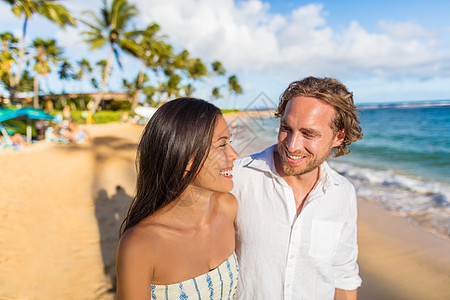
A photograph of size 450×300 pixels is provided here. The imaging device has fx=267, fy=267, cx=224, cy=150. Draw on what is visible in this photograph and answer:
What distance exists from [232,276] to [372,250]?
407 cm

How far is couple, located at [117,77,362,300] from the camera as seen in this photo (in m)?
1.37

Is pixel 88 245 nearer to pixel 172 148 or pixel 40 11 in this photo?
pixel 172 148

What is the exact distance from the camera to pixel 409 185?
8.59m

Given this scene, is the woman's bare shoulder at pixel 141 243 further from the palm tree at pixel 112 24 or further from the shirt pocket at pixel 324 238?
the palm tree at pixel 112 24

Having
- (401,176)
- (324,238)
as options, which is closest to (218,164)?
(324,238)

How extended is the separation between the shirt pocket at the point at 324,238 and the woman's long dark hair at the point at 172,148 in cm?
83

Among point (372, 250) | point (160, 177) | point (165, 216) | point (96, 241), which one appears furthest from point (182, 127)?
point (372, 250)

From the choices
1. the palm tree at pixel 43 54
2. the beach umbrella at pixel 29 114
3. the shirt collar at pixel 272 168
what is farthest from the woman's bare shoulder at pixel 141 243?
the palm tree at pixel 43 54

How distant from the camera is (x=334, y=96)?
1.73 metres

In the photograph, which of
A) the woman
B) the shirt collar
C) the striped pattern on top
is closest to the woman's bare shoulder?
the woman

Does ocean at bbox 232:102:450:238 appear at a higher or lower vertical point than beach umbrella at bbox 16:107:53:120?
lower

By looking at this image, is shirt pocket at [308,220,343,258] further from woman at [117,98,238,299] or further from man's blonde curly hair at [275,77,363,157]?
man's blonde curly hair at [275,77,363,157]

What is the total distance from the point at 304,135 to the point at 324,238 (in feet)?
2.13

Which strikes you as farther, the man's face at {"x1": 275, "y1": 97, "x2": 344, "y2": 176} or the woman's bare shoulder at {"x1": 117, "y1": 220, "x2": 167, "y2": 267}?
the man's face at {"x1": 275, "y1": 97, "x2": 344, "y2": 176}
